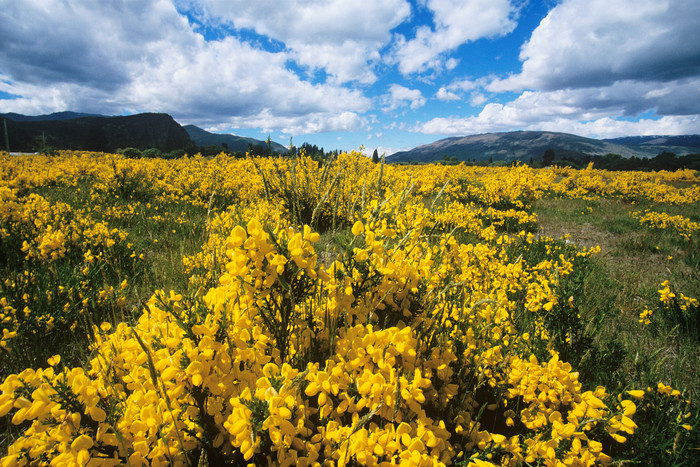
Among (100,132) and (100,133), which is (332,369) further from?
(100,132)

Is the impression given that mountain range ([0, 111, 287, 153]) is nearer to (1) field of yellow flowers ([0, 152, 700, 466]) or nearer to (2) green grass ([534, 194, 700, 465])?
(2) green grass ([534, 194, 700, 465])

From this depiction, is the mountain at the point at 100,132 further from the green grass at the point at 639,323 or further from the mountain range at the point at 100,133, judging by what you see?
the green grass at the point at 639,323

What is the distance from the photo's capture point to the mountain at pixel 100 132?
78812 millimetres

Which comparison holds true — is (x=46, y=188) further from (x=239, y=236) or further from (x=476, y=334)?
(x=476, y=334)

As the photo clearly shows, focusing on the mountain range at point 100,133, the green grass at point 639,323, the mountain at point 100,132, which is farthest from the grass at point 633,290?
the mountain at point 100,132

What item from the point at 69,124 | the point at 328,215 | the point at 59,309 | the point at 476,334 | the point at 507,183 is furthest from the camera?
the point at 69,124

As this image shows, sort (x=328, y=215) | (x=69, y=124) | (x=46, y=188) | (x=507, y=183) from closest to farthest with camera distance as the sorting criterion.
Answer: (x=328, y=215) → (x=46, y=188) → (x=507, y=183) → (x=69, y=124)

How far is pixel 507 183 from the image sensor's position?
30.9 feet

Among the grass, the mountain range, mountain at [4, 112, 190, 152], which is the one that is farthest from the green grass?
Answer: mountain at [4, 112, 190, 152]

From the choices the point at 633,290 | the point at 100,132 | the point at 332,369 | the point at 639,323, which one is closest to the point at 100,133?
the point at 100,132

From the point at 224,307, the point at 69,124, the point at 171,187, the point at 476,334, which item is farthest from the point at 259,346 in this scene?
the point at 69,124

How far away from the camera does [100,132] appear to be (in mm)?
83750

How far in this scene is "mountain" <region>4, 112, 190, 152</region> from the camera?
78.8 meters

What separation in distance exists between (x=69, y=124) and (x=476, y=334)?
151 meters
